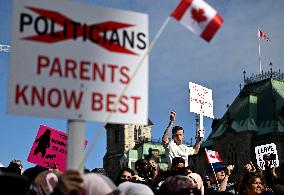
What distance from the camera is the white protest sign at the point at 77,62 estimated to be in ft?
12.2

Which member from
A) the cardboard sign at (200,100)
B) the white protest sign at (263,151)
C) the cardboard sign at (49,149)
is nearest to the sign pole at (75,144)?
the cardboard sign at (49,149)

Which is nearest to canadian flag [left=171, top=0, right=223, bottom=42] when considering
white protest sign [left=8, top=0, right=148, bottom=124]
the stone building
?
white protest sign [left=8, top=0, right=148, bottom=124]

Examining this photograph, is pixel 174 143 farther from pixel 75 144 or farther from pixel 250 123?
pixel 250 123

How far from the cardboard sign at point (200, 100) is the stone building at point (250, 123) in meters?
45.8

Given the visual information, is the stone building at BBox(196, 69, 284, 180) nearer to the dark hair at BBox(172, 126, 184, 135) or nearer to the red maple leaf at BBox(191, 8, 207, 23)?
the dark hair at BBox(172, 126, 184, 135)

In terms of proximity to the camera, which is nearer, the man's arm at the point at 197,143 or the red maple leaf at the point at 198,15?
the red maple leaf at the point at 198,15

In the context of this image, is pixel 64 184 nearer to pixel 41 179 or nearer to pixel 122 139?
pixel 41 179

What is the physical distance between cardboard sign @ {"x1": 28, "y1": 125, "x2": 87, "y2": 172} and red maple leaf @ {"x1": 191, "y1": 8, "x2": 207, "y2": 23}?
18.1ft

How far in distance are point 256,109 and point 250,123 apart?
209 centimetres

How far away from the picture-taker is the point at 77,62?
383 centimetres

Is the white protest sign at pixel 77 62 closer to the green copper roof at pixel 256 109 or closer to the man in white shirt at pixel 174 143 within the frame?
the man in white shirt at pixel 174 143

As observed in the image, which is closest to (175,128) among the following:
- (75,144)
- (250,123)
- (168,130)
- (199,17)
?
(168,130)

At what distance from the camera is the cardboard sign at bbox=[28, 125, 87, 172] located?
920 centimetres

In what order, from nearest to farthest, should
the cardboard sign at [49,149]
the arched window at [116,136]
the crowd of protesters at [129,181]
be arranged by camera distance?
the crowd of protesters at [129,181] < the cardboard sign at [49,149] < the arched window at [116,136]
